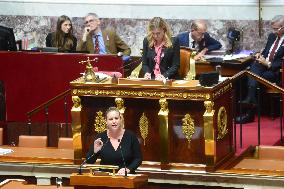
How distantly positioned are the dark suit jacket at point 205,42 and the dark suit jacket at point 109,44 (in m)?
0.77

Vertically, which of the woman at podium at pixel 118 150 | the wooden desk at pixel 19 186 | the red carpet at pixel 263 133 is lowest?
the wooden desk at pixel 19 186

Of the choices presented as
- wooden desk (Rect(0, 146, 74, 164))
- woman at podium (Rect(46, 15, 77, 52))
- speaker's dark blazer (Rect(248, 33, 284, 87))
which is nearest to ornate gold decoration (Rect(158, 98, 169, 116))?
wooden desk (Rect(0, 146, 74, 164))

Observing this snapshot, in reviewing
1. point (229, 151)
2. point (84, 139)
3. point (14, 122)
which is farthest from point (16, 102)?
point (229, 151)

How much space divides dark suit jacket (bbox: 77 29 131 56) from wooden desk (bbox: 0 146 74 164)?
2.13 meters

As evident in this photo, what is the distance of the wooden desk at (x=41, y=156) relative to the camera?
12.5 meters

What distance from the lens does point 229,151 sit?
40.5 feet

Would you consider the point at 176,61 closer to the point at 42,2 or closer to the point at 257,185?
the point at 257,185

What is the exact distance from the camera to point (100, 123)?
478 inches

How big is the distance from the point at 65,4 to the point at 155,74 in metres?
4.74

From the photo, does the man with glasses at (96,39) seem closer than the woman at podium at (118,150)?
No

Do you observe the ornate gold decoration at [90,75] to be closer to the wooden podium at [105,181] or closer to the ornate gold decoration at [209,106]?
the ornate gold decoration at [209,106]

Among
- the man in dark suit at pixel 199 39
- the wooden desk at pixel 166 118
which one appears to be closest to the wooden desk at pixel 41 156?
the wooden desk at pixel 166 118

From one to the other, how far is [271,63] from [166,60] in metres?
2.39

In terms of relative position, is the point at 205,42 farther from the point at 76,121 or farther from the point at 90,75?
the point at 76,121
